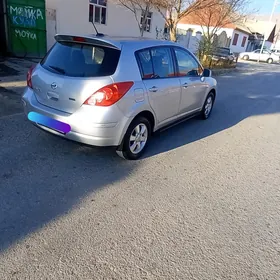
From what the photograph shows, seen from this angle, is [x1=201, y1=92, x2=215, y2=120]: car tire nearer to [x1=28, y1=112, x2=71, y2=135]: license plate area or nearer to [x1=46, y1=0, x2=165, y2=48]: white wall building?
[x1=28, y1=112, x2=71, y2=135]: license plate area

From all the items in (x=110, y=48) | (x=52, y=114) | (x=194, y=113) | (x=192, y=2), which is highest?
(x=192, y=2)

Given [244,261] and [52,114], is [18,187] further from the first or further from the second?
[244,261]

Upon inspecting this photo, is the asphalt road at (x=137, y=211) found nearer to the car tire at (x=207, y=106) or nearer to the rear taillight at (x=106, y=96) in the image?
the rear taillight at (x=106, y=96)

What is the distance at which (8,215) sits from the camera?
2615mm

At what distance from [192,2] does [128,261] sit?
1285 centimetres

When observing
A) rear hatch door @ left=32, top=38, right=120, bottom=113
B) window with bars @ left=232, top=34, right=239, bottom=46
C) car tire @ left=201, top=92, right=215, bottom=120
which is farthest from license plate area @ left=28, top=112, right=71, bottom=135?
window with bars @ left=232, top=34, right=239, bottom=46

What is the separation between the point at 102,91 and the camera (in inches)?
126

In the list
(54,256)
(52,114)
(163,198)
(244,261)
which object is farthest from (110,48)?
(244,261)

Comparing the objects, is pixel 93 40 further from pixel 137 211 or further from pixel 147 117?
pixel 137 211

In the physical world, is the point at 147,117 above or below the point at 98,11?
below

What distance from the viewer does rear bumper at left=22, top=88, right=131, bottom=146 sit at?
328 cm

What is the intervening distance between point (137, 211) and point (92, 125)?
116 centimetres

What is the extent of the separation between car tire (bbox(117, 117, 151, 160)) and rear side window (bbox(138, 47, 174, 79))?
67 cm

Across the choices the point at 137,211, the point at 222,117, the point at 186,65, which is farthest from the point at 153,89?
the point at 222,117
